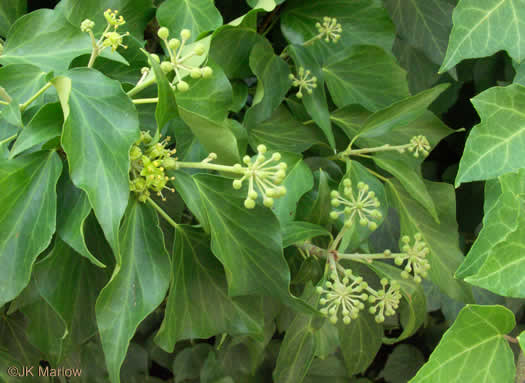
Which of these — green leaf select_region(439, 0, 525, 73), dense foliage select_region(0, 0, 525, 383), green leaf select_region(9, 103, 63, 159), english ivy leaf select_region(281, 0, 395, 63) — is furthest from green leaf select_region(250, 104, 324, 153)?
green leaf select_region(9, 103, 63, 159)

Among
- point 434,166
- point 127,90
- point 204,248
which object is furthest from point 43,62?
point 434,166

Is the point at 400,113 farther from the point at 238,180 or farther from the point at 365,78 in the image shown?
the point at 238,180

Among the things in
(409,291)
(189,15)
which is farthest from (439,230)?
(189,15)

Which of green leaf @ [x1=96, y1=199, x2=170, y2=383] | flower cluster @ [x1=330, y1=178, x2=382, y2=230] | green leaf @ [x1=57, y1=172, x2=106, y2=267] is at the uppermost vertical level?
green leaf @ [x1=57, y1=172, x2=106, y2=267]

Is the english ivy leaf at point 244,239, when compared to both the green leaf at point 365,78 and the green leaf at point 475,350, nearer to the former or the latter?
the green leaf at point 475,350

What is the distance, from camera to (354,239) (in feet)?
2.57

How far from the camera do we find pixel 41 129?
54 cm

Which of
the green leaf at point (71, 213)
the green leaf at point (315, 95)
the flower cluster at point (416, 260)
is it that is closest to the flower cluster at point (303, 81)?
the green leaf at point (315, 95)

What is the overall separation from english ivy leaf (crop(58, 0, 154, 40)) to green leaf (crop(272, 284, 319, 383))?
17.0 inches

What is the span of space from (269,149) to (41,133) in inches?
14.3

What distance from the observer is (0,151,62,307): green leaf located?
1.80 ft

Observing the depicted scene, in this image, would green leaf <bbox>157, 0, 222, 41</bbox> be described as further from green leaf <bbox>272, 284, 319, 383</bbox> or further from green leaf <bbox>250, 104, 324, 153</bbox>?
green leaf <bbox>272, 284, 319, 383</bbox>

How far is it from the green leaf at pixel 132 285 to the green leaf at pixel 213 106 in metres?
0.10

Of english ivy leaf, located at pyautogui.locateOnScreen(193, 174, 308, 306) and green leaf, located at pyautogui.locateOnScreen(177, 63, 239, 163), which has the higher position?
green leaf, located at pyautogui.locateOnScreen(177, 63, 239, 163)
